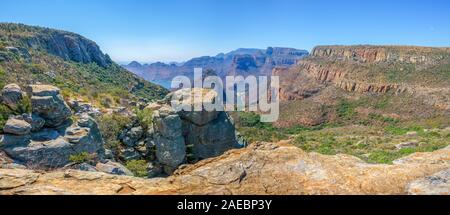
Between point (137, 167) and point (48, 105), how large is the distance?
6.20 metres

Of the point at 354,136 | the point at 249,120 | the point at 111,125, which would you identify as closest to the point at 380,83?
the point at 354,136

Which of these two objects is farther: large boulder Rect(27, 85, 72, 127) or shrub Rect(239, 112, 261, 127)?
shrub Rect(239, 112, 261, 127)

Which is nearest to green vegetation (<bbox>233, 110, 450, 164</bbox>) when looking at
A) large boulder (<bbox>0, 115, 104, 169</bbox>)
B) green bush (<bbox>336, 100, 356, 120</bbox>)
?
green bush (<bbox>336, 100, 356, 120</bbox>)

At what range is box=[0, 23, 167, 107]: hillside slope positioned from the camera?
129 ft

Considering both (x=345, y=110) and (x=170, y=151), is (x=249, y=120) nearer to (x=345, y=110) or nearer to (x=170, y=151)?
(x=345, y=110)

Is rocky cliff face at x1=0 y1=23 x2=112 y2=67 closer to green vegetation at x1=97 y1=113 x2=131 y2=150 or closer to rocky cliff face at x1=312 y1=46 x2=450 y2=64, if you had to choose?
green vegetation at x1=97 y1=113 x2=131 y2=150

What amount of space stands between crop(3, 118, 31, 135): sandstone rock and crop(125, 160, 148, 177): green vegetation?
239 inches

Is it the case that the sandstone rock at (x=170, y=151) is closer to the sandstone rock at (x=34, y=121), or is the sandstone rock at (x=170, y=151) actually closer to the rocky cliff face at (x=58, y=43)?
the sandstone rock at (x=34, y=121)

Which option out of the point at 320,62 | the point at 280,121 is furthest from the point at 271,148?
the point at 320,62

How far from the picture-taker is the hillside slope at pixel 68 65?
39250 millimetres

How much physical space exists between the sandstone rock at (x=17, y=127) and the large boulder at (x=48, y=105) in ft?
4.81

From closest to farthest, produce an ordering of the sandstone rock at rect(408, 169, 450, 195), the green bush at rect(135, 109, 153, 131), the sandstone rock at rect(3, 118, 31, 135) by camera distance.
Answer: the sandstone rock at rect(408, 169, 450, 195), the sandstone rock at rect(3, 118, 31, 135), the green bush at rect(135, 109, 153, 131)

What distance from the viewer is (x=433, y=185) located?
A: 5.32 meters
